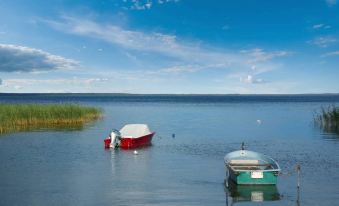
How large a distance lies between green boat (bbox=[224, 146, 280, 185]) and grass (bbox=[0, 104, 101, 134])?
3193 centimetres

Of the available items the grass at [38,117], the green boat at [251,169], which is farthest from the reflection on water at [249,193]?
Answer: the grass at [38,117]

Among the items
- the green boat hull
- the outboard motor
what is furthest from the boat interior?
the outboard motor

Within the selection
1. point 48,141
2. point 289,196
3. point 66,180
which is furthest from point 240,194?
point 48,141

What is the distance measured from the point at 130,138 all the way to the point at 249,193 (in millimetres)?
18267

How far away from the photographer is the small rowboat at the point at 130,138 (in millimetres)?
36656

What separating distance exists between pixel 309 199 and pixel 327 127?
124 feet

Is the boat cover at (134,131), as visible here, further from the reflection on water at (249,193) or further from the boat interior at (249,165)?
the reflection on water at (249,193)

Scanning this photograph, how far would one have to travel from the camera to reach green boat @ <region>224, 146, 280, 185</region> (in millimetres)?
21469

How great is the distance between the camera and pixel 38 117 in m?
54.3

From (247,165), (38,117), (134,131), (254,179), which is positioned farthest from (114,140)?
(38,117)

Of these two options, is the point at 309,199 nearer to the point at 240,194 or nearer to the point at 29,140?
the point at 240,194

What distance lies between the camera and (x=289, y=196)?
66.3ft

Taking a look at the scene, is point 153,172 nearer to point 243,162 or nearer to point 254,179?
point 243,162

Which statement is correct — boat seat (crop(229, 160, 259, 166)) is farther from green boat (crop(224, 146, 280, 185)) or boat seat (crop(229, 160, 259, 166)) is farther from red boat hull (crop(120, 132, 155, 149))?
red boat hull (crop(120, 132, 155, 149))
